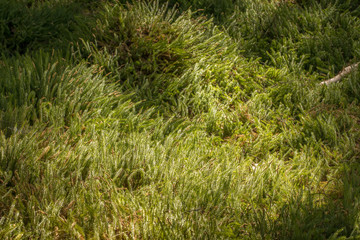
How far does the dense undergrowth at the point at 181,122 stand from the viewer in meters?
2.47

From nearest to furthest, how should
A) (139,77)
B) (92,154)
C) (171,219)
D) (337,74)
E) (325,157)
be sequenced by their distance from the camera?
(171,219) → (92,154) → (325,157) → (139,77) → (337,74)

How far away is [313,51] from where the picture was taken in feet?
15.7

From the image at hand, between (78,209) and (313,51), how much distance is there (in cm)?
364

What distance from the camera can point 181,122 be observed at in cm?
387

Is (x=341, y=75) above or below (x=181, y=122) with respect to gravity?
above

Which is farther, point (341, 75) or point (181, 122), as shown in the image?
point (341, 75)

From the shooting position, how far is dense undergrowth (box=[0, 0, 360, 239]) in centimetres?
247

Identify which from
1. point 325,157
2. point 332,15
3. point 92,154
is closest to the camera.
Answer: point 92,154

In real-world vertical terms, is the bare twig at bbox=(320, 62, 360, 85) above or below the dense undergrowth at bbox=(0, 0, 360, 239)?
above

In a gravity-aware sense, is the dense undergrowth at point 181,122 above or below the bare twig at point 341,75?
below

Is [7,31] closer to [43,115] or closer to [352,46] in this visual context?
[43,115]

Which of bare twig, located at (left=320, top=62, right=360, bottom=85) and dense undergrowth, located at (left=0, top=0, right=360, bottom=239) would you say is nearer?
dense undergrowth, located at (left=0, top=0, right=360, bottom=239)

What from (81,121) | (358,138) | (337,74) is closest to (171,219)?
(81,121)

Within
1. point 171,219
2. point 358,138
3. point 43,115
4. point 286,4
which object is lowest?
point 43,115
